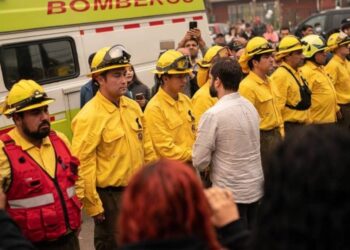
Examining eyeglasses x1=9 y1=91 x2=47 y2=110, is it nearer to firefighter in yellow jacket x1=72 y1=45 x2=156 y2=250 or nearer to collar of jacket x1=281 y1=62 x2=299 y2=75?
firefighter in yellow jacket x1=72 y1=45 x2=156 y2=250

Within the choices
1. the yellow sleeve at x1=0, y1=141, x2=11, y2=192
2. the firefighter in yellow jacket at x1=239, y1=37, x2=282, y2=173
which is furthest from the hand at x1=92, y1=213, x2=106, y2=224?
the firefighter in yellow jacket at x1=239, y1=37, x2=282, y2=173

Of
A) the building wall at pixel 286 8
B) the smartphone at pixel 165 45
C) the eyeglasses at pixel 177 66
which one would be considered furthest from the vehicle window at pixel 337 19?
the building wall at pixel 286 8

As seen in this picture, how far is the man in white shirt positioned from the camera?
4109mm

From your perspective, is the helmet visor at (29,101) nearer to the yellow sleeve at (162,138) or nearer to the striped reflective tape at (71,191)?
the striped reflective tape at (71,191)

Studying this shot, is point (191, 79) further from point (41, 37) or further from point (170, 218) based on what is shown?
point (170, 218)

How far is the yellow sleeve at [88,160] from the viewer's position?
4090 millimetres

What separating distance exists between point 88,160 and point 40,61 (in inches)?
113

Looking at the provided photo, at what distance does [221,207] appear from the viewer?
213cm

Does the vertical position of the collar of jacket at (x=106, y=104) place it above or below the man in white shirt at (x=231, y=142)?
above

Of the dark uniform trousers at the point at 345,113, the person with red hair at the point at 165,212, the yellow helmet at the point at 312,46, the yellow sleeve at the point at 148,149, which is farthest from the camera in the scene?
the dark uniform trousers at the point at 345,113

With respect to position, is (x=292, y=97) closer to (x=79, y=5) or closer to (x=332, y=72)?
(x=332, y=72)

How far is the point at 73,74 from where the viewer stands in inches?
275

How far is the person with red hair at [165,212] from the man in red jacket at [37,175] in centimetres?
162

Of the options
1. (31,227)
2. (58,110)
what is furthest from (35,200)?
(58,110)
